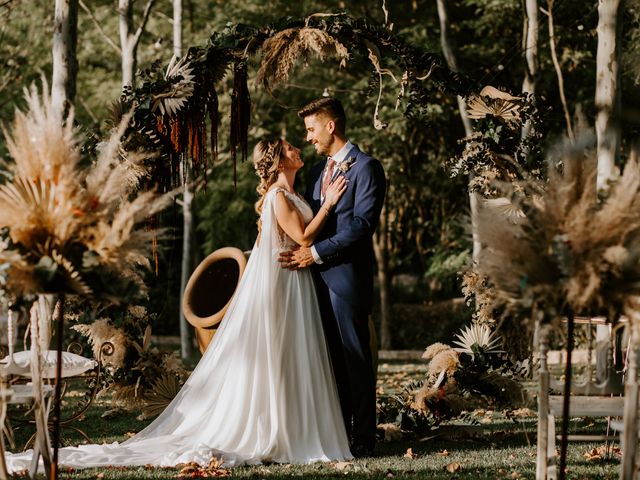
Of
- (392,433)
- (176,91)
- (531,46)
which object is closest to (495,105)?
(176,91)

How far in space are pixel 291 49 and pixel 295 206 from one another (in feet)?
4.26

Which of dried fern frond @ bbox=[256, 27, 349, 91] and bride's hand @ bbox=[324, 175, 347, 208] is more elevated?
dried fern frond @ bbox=[256, 27, 349, 91]

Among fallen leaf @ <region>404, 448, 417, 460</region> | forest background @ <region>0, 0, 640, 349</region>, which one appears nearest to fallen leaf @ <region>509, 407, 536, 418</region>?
fallen leaf @ <region>404, 448, 417, 460</region>

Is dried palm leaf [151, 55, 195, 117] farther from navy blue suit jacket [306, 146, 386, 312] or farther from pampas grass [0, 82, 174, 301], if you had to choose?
pampas grass [0, 82, 174, 301]

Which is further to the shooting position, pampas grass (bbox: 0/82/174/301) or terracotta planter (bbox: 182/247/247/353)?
terracotta planter (bbox: 182/247/247/353)

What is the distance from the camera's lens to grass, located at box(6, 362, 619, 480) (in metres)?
5.39

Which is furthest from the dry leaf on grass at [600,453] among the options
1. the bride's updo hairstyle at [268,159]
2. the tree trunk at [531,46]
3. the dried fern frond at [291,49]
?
the tree trunk at [531,46]

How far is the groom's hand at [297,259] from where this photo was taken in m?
6.36

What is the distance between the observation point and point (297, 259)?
20.9 feet

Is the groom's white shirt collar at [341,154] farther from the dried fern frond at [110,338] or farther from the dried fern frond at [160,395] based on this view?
the dried fern frond at [110,338]

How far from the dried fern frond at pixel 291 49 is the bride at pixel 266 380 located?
67cm

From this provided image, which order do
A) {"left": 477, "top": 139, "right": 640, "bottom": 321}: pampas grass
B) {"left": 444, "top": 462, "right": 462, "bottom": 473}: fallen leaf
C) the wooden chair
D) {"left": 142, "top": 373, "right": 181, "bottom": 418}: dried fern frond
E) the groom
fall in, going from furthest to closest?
{"left": 142, "top": 373, "right": 181, "bottom": 418}: dried fern frond
the groom
{"left": 444, "top": 462, "right": 462, "bottom": 473}: fallen leaf
the wooden chair
{"left": 477, "top": 139, "right": 640, "bottom": 321}: pampas grass

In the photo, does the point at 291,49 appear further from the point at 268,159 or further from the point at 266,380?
the point at 266,380

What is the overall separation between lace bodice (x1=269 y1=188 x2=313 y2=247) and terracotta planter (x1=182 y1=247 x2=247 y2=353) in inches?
87.9
